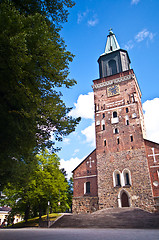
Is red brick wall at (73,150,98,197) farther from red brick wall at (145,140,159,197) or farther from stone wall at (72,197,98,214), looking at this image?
red brick wall at (145,140,159,197)

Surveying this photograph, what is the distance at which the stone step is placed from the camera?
1542cm

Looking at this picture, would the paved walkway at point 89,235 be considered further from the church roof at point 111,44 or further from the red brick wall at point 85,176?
the church roof at point 111,44

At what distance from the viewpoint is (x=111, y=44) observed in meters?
33.8

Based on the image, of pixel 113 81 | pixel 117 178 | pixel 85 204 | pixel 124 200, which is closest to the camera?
pixel 124 200

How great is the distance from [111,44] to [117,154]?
67.4 feet

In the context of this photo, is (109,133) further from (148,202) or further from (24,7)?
(24,7)

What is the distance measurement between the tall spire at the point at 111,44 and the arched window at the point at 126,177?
68.6ft

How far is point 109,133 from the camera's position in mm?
27797

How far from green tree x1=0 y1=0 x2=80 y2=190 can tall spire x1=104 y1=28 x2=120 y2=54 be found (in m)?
26.3

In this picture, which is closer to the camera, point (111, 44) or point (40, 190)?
point (40, 190)

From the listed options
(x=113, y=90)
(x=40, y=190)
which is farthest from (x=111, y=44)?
(x=40, y=190)

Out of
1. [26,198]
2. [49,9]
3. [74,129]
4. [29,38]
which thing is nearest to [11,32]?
[29,38]

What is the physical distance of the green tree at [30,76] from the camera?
5.48 metres

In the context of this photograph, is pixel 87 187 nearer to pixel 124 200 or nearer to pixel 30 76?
pixel 124 200
